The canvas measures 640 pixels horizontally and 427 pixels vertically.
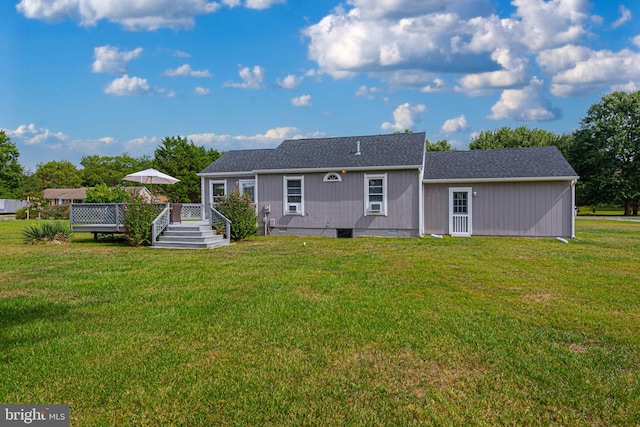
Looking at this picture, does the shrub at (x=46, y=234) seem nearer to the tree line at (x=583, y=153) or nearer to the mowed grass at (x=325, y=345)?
the mowed grass at (x=325, y=345)

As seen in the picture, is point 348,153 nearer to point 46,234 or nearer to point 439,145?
point 46,234

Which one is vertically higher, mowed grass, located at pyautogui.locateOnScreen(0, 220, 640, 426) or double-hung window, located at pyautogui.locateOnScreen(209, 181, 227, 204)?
double-hung window, located at pyautogui.locateOnScreen(209, 181, 227, 204)

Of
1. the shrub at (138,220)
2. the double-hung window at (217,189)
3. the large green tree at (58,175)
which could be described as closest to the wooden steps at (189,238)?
the shrub at (138,220)

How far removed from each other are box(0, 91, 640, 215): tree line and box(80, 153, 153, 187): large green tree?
15.7 metres

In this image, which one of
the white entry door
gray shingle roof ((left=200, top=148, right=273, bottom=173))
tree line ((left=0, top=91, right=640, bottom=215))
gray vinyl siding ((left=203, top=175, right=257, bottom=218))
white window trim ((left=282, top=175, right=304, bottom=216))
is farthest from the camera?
tree line ((left=0, top=91, right=640, bottom=215))

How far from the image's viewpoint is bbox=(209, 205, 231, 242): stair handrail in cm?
1358

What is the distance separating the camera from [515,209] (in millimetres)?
14898

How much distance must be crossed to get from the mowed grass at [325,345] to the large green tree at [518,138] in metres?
35.0

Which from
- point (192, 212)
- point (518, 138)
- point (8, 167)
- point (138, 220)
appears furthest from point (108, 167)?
point (138, 220)

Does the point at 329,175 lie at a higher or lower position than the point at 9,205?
higher

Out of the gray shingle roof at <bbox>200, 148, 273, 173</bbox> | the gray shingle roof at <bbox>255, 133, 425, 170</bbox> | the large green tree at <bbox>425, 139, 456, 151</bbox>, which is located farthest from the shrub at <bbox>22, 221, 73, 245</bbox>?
the large green tree at <bbox>425, 139, 456, 151</bbox>

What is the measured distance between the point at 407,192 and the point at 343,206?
2536 millimetres

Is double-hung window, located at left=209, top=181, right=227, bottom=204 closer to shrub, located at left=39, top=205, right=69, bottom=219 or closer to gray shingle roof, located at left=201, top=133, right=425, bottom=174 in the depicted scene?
gray shingle roof, located at left=201, top=133, right=425, bottom=174

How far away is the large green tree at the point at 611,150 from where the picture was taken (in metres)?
32.0
